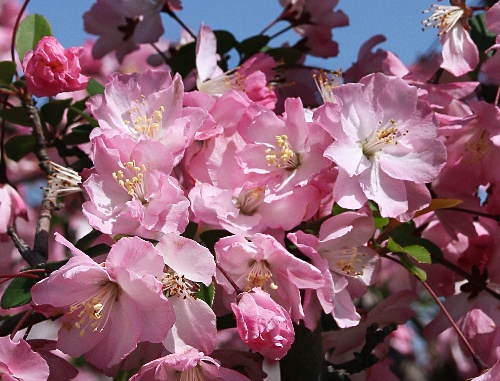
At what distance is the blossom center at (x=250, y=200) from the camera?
1235mm

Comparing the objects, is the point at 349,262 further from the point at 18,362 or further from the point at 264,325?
the point at 18,362

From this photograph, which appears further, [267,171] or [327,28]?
[327,28]

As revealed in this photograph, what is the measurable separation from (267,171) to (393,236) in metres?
0.26

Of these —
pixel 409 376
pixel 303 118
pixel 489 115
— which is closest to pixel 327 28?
pixel 489 115

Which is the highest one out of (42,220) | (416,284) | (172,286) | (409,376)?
(172,286)

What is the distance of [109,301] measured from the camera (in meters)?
1.12

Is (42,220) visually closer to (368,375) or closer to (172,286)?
(172,286)

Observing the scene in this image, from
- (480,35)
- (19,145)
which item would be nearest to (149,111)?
(19,145)

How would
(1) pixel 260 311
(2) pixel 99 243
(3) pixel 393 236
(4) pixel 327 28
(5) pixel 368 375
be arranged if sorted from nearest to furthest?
(1) pixel 260 311, (2) pixel 99 243, (3) pixel 393 236, (5) pixel 368 375, (4) pixel 327 28

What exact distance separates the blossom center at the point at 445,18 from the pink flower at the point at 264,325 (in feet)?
2.39

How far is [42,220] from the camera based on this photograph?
4.75 ft

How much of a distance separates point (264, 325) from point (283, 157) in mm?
306

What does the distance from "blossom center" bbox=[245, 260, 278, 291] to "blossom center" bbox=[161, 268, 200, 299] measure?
0.09 meters

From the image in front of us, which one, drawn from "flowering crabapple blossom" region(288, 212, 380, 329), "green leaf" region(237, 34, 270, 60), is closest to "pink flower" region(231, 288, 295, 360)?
"flowering crabapple blossom" region(288, 212, 380, 329)
